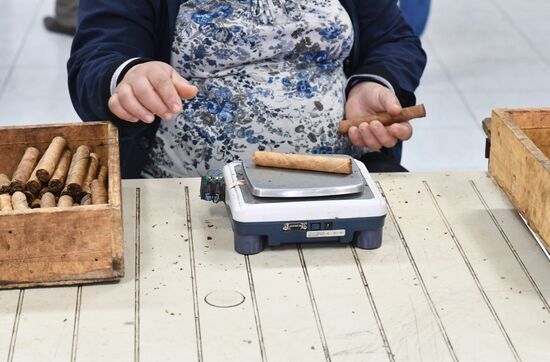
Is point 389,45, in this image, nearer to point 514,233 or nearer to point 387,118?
point 387,118

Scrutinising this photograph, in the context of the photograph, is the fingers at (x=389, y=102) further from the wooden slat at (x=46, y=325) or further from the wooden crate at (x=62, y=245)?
the wooden slat at (x=46, y=325)

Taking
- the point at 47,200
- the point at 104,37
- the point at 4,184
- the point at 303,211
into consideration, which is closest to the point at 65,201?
the point at 47,200

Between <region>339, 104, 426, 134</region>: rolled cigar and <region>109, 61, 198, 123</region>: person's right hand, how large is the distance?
1.10 feet

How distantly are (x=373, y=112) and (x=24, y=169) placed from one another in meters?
0.64

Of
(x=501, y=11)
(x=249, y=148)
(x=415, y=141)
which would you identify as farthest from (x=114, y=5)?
(x=501, y=11)

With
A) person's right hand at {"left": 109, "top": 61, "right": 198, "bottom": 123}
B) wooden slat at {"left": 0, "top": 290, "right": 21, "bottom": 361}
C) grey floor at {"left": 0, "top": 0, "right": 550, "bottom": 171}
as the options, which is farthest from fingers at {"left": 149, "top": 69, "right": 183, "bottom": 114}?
grey floor at {"left": 0, "top": 0, "right": 550, "bottom": 171}

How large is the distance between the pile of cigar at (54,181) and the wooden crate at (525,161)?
596mm

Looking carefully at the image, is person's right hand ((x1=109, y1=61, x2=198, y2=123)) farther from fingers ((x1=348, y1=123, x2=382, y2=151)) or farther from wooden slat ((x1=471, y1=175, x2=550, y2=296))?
wooden slat ((x1=471, y1=175, x2=550, y2=296))

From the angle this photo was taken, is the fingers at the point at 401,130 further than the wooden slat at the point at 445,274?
Yes

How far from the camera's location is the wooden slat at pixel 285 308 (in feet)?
3.51

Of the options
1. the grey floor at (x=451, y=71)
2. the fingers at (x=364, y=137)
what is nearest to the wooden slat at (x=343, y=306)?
the fingers at (x=364, y=137)

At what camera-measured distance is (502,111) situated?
1.43 meters

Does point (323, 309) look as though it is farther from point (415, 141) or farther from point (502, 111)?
point (415, 141)

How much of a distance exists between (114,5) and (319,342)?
0.82m
